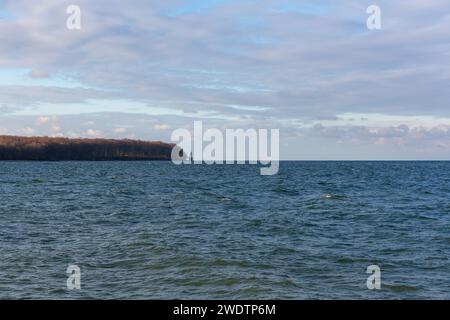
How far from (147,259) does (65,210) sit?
18657 millimetres

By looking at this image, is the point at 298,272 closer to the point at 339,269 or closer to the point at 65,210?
the point at 339,269

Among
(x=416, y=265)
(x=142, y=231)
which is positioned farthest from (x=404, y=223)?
(x=142, y=231)

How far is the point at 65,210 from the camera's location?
36.8 m

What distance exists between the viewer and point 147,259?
787 inches

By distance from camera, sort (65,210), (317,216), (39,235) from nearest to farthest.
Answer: (39,235) → (317,216) → (65,210)

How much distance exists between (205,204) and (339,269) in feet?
78.7
